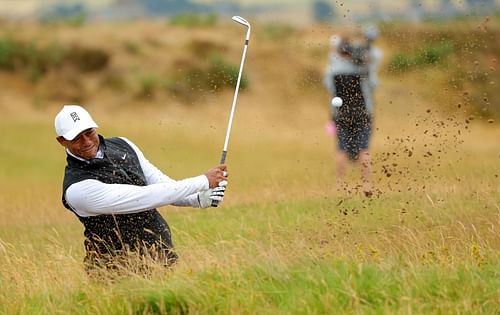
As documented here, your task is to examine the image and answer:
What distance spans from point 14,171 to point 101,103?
15.5 metres

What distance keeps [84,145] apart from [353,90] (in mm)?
7685

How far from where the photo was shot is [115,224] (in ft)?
29.3

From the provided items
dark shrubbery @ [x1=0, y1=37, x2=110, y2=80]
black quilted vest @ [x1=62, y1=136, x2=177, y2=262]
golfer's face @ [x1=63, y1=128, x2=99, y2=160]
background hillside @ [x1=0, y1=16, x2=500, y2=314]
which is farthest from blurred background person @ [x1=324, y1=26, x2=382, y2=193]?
dark shrubbery @ [x1=0, y1=37, x2=110, y2=80]

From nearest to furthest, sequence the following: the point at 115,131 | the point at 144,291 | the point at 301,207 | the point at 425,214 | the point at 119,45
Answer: the point at 144,291 < the point at 425,214 < the point at 301,207 < the point at 115,131 < the point at 119,45

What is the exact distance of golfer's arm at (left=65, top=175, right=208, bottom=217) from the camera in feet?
28.3

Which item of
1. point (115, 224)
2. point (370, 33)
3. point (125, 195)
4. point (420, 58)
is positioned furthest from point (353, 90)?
point (125, 195)

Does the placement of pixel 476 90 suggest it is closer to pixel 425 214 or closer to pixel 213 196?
pixel 425 214

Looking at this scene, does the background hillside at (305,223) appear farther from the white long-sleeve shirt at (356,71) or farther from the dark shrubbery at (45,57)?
the dark shrubbery at (45,57)

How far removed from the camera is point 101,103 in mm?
43469

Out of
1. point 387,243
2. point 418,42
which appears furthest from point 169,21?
point 387,243

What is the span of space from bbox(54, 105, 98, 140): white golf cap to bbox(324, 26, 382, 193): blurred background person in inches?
263

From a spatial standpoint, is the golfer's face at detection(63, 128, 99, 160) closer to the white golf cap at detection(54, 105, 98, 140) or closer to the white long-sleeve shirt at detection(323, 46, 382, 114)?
the white golf cap at detection(54, 105, 98, 140)

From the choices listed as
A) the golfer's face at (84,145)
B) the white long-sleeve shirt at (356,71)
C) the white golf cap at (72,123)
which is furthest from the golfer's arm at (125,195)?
the white long-sleeve shirt at (356,71)

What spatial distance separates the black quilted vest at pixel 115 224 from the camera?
8.88 m
